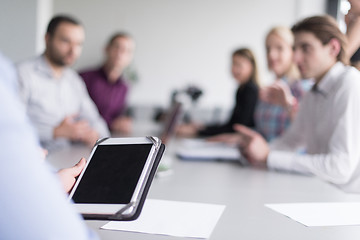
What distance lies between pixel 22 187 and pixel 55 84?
7.78 ft

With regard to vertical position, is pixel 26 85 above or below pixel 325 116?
below

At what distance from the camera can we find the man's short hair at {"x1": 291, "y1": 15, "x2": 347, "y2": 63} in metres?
1.53

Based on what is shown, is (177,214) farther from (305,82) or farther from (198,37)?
(198,37)

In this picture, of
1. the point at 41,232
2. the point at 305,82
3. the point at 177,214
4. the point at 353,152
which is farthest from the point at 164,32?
the point at 41,232

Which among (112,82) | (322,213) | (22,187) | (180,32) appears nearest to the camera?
(22,187)

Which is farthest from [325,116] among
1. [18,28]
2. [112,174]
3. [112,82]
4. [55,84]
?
[112,82]

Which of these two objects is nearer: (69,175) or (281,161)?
(69,175)

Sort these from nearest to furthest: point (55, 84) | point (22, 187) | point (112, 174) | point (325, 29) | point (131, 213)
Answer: point (22, 187) → point (131, 213) → point (112, 174) → point (325, 29) → point (55, 84)

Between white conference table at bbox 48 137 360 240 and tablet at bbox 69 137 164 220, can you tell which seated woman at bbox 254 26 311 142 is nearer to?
white conference table at bbox 48 137 360 240

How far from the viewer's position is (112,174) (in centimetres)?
82

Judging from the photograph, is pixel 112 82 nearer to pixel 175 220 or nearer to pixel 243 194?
pixel 243 194

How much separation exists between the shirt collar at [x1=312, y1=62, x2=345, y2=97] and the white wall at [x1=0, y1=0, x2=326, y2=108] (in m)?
3.17

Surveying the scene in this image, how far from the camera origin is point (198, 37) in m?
4.90

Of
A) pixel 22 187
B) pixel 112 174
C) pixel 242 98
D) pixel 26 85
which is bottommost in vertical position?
pixel 242 98
